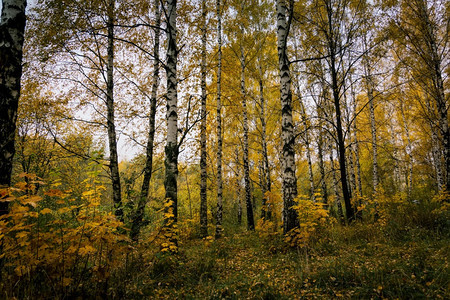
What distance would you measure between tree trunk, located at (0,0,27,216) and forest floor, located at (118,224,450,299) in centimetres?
219

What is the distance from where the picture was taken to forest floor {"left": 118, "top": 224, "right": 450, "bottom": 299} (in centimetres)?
256

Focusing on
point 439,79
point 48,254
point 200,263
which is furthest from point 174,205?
point 439,79

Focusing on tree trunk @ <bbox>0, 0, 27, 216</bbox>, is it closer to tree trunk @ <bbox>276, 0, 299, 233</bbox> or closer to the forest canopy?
the forest canopy

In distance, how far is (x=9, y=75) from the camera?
2.57m

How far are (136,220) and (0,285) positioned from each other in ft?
5.76

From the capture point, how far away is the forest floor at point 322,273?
2560 mm

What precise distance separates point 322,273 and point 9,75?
523cm

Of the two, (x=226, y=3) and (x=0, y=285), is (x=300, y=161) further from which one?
(x=0, y=285)

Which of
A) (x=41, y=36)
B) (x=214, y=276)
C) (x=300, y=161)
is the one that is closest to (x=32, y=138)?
(x=41, y=36)

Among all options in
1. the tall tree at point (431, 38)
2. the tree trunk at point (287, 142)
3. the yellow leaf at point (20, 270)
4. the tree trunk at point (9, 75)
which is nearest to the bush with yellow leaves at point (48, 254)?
the yellow leaf at point (20, 270)

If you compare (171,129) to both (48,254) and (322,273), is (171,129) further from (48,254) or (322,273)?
(322,273)

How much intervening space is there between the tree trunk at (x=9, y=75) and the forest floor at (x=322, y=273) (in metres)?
2.19

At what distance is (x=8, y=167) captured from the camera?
8.21 feet

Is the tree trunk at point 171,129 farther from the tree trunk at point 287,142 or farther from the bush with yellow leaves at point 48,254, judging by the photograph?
the tree trunk at point 287,142
